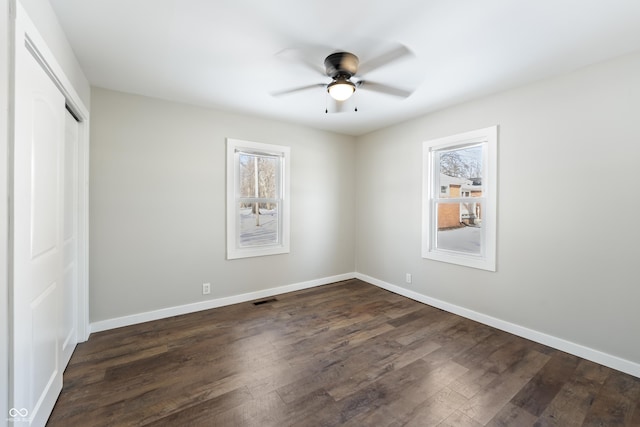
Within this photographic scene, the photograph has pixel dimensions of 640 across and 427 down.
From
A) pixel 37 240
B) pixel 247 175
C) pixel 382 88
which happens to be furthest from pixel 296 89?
pixel 37 240

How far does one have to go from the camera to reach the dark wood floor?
67.5 inches

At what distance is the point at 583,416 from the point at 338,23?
3.00 meters

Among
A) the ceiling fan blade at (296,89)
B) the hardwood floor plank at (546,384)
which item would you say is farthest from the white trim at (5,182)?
the hardwood floor plank at (546,384)

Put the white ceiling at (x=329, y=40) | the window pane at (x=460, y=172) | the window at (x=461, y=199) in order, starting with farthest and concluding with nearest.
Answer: the window pane at (x=460, y=172) < the window at (x=461, y=199) < the white ceiling at (x=329, y=40)

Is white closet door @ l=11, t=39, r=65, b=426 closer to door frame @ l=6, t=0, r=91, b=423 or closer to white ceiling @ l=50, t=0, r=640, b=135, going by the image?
door frame @ l=6, t=0, r=91, b=423

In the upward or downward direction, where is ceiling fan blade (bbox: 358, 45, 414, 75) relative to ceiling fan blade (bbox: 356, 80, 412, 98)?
upward

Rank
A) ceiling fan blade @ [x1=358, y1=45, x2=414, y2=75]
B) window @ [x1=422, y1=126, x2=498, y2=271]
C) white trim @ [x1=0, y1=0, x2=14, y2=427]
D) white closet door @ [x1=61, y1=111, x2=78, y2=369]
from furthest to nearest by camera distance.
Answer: window @ [x1=422, y1=126, x2=498, y2=271]
white closet door @ [x1=61, y1=111, x2=78, y2=369]
ceiling fan blade @ [x1=358, y1=45, x2=414, y2=75]
white trim @ [x1=0, y1=0, x2=14, y2=427]

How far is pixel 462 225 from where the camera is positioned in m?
3.32

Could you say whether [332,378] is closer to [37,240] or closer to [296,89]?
[37,240]

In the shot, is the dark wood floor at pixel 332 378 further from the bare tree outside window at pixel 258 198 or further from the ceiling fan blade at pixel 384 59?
the ceiling fan blade at pixel 384 59

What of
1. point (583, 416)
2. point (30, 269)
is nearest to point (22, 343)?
point (30, 269)

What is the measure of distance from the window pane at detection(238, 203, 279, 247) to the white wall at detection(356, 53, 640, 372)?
2378 millimetres

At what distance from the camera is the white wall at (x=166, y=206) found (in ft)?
9.28

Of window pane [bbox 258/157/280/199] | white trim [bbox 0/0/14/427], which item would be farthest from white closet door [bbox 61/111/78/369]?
window pane [bbox 258/157/280/199]
